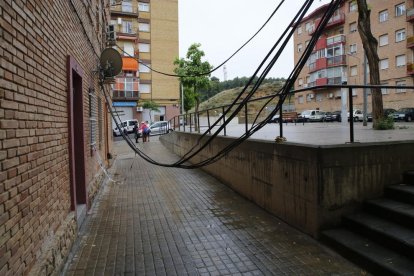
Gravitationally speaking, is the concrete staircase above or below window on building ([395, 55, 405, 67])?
below

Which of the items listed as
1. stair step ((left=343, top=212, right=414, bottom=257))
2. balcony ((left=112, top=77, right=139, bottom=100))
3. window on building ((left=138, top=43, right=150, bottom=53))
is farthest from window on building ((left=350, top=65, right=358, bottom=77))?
stair step ((left=343, top=212, right=414, bottom=257))

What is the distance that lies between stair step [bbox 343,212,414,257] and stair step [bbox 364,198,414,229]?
0.07m

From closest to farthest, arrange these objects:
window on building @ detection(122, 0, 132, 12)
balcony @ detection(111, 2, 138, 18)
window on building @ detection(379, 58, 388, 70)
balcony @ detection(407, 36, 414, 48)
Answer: balcony @ detection(407, 36, 414, 48), window on building @ detection(379, 58, 388, 70), balcony @ detection(111, 2, 138, 18), window on building @ detection(122, 0, 132, 12)

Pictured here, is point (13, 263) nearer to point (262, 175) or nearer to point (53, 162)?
point (53, 162)

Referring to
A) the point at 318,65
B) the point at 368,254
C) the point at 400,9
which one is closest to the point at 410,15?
the point at 400,9

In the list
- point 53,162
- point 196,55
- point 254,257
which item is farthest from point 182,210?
point 196,55

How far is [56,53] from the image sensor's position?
4305 millimetres

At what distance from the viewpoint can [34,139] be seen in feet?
10.7

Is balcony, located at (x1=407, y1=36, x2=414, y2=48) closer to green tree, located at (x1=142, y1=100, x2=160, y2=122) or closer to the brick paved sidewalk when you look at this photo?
green tree, located at (x1=142, y1=100, x2=160, y2=122)

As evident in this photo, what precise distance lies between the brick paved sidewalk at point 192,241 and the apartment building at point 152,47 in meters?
36.6

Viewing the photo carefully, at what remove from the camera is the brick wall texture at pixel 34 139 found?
2.57 meters

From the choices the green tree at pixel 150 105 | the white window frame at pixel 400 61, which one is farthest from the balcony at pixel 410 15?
the green tree at pixel 150 105

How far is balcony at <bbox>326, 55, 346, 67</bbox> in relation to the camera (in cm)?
4122

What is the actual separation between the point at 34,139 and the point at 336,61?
43726mm
